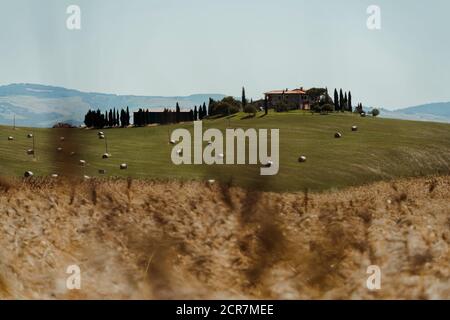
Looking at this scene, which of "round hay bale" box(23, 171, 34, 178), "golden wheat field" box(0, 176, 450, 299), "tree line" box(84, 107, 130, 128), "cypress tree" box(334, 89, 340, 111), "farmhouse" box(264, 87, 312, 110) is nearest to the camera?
"golden wheat field" box(0, 176, 450, 299)

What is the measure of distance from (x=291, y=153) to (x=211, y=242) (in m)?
20.1

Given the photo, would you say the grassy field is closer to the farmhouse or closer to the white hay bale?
the white hay bale

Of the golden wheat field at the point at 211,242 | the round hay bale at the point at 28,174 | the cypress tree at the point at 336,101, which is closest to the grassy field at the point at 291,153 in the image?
the round hay bale at the point at 28,174

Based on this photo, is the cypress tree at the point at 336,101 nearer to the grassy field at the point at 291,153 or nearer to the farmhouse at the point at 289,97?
the farmhouse at the point at 289,97

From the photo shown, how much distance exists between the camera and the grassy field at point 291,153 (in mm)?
52688

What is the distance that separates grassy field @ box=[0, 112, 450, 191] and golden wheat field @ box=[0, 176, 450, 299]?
3.04 m

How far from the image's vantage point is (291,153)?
61.9 meters

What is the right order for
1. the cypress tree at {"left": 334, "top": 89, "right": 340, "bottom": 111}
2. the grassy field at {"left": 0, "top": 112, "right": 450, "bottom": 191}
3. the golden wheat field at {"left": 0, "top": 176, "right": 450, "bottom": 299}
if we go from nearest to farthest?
the golden wheat field at {"left": 0, "top": 176, "right": 450, "bottom": 299} < the grassy field at {"left": 0, "top": 112, "right": 450, "bottom": 191} < the cypress tree at {"left": 334, "top": 89, "right": 340, "bottom": 111}

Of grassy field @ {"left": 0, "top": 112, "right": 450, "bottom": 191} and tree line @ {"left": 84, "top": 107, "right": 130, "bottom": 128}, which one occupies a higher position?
tree line @ {"left": 84, "top": 107, "right": 130, "bottom": 128}

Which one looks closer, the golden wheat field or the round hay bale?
the golden wheat field

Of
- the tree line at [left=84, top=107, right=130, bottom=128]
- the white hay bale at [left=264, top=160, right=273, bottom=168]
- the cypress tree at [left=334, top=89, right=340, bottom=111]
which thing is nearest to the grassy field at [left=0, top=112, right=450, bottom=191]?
the white hay bale at [left=264, top=160, right=273, bottom=168]

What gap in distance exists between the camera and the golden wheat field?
132ft

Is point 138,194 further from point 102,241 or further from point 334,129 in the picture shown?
point 334,129
